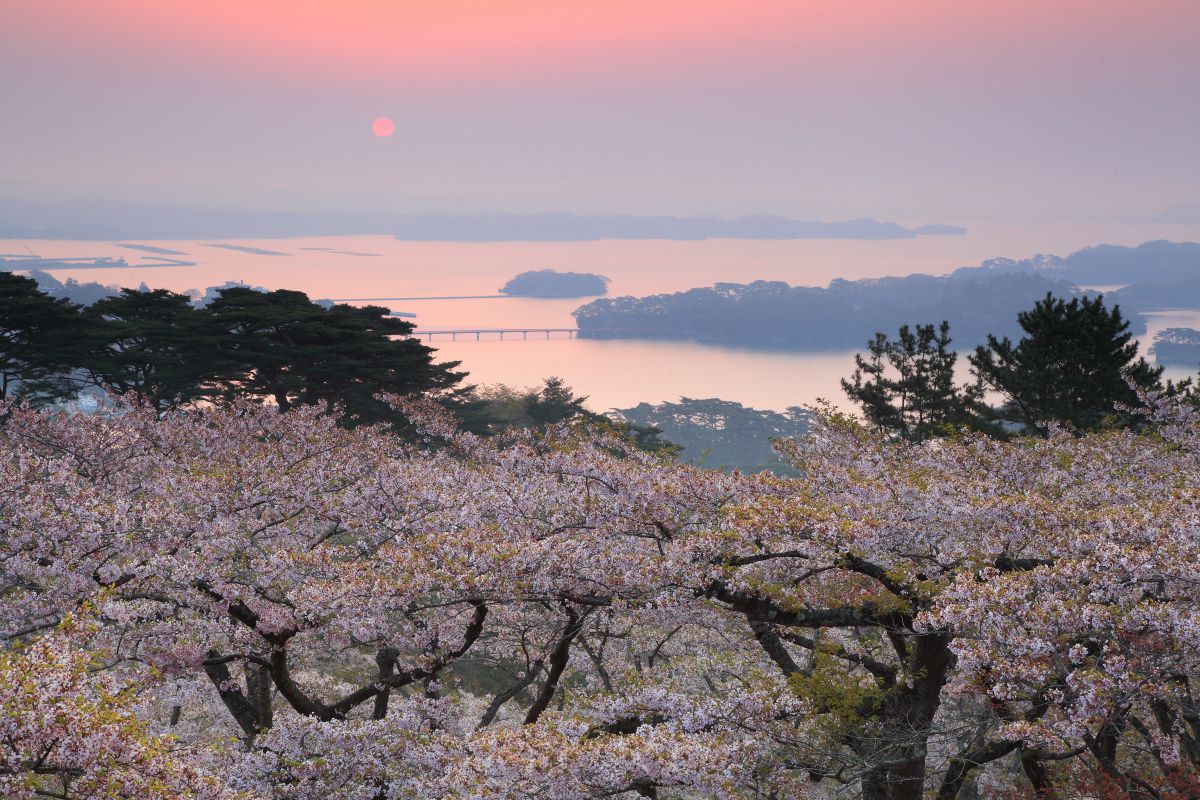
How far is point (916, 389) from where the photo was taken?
145ft

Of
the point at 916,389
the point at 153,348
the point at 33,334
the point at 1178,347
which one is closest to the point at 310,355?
the point at 153,348

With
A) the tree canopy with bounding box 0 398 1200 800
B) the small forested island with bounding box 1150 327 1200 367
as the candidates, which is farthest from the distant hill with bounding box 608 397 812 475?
the small forested island with bounding box 1150 327 1200 367

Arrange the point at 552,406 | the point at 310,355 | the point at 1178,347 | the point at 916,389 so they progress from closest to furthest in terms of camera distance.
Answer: the point at 310,355 < the point at 916,389 < the point at 552,406 < the point at 1178,347

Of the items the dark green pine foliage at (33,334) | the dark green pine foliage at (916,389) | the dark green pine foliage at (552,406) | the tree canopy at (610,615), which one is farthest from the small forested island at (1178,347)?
the tree canopy at (610,615)

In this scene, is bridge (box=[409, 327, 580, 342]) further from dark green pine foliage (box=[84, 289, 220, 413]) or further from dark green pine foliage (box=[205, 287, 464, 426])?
dark green pine foliage (box=[205, 287, 464, 426])

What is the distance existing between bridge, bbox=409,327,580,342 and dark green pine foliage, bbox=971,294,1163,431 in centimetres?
11954

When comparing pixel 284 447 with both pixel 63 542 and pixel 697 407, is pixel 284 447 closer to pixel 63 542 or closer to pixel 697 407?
pixel 63 542

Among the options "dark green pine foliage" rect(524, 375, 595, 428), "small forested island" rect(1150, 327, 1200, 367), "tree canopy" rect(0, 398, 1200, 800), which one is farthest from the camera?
"small forested island" rect(1150, 327, 1200, 367)

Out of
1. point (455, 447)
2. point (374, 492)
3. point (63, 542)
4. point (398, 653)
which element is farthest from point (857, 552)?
point (455, 447)

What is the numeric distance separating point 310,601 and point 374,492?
4.26 metres

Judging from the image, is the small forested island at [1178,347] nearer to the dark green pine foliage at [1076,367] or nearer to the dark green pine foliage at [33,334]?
the dark green pine foliage at [1076,367]

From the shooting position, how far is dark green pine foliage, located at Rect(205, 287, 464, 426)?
3922cm

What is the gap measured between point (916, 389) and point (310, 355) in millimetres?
30017

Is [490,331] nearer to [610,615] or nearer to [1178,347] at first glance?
[1178,347]
